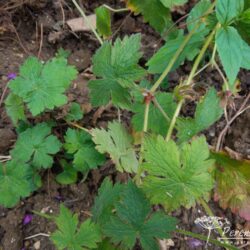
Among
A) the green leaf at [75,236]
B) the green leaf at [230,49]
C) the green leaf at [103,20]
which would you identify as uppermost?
the green leaf at [230,49]

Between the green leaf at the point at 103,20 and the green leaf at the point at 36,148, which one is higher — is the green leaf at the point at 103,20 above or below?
above

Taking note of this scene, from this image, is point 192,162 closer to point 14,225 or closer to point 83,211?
point 83,211

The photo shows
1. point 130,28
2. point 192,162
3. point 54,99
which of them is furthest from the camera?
point 130,28

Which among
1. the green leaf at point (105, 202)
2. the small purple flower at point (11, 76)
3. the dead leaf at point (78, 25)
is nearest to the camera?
the green leaf at point (105, 202)

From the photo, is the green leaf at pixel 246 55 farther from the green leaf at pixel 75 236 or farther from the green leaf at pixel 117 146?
the green leaf at pixel 75 236

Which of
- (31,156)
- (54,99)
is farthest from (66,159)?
(54,99)

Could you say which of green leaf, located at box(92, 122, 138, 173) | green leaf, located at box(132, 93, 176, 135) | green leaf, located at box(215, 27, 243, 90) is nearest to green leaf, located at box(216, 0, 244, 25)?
green leaf, located at box(215, 27, 243, 90)

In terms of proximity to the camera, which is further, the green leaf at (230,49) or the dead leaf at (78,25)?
the dead leaf at (78,25)

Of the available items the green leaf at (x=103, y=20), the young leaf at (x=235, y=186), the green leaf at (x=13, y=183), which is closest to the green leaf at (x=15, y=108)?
the green leaf at (x=13, y=183)
